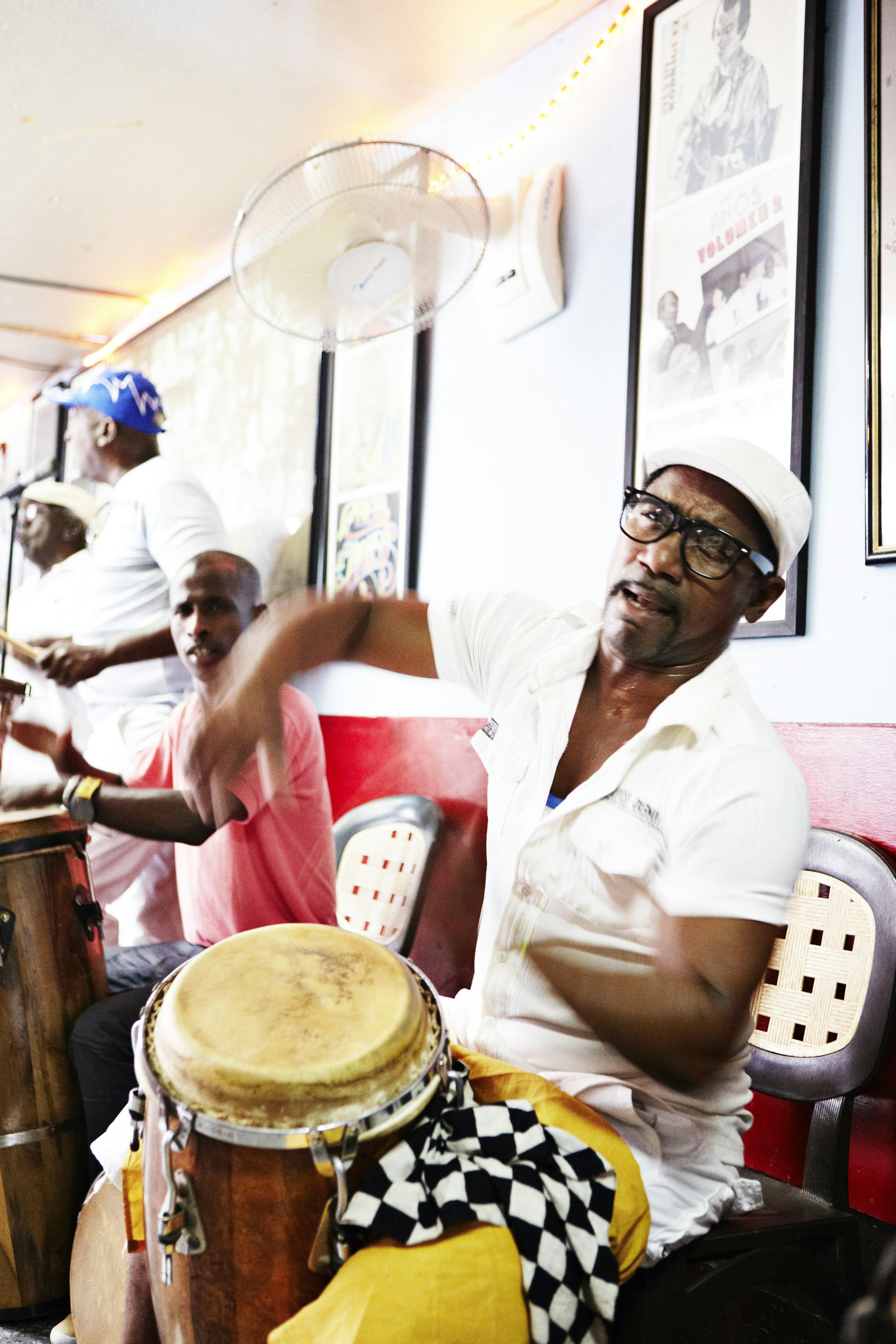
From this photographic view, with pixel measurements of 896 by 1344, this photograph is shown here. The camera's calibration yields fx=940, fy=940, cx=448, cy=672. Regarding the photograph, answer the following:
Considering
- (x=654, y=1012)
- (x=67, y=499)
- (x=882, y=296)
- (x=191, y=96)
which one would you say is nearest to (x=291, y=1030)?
(x=654, y=1012)

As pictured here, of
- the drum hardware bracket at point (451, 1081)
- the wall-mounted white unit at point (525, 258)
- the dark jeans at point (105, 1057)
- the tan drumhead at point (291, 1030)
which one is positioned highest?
the wall-mounted white unit at point (525, 258)

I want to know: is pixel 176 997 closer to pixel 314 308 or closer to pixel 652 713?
pixel 652 713

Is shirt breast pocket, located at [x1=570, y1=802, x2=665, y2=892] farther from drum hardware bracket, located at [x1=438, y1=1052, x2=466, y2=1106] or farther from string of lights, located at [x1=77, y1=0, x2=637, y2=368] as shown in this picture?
string of lights, located at [x1=77, y1=0, x2=637, y2=368]

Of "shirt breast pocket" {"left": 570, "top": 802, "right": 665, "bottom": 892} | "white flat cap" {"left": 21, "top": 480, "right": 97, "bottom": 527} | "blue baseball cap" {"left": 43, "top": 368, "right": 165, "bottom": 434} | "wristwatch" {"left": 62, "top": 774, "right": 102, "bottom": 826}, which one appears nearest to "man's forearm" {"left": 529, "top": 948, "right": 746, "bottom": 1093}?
"shirt breast pocket" {"left": 570, "top": 802, "right": 665, "bottom": 892}

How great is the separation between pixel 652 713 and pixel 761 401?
878 mm

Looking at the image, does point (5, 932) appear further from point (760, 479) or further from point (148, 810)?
point (760, 479)

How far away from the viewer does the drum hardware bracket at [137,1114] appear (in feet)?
3.87

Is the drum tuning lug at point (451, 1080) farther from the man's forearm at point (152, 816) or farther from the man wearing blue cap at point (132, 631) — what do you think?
the man wearing blue cap at point (132, 631)

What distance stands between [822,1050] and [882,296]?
4.51ft

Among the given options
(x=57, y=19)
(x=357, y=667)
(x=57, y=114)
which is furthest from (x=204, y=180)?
(x=357, y=667)

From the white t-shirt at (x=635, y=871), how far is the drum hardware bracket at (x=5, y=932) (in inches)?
35.5

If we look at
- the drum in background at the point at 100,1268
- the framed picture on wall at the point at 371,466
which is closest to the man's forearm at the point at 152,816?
the drum in background at the point at 100,1268

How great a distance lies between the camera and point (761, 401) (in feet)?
6.57

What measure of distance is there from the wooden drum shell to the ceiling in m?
2.95
